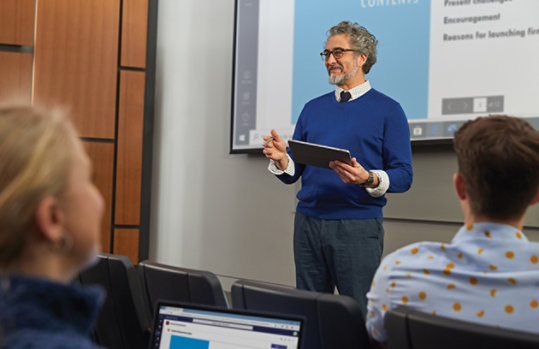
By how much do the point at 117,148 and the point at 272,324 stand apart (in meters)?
3.97

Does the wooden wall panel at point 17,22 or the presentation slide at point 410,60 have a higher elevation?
the wooden wall panel at point 17,22

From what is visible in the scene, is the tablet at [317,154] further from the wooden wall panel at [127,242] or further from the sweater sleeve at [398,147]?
the wooden wall panel at [127,242]

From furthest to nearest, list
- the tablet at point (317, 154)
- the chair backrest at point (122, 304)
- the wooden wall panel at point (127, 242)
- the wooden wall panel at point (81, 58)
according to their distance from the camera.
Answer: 1. the wooden wall panel at point (127, 242)
2. the wooden wall panel at point (81, 58)
3. the tablet at point (317, 154)
4. the chair backrest at point (122, 304)

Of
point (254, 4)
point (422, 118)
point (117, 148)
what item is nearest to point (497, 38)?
point (422, 118)

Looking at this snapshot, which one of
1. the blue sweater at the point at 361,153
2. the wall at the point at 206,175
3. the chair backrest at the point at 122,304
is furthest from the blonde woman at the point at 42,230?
the wall at the point at 206,175

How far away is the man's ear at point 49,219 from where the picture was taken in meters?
0.62

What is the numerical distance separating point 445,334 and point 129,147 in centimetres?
428

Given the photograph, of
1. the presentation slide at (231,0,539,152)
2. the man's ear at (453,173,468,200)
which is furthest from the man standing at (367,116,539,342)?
the presentation slide at (231,0,539,152)

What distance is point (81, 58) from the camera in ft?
16.2

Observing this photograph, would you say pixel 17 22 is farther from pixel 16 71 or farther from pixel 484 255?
pixel 484 255

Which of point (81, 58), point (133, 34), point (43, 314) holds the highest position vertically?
point (133, 34)

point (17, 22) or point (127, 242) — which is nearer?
point (17, 22)

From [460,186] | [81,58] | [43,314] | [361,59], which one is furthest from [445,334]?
[81,58]

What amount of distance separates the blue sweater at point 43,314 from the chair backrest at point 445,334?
57cm
